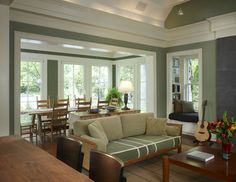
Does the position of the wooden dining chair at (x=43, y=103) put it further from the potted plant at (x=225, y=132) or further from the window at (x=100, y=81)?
the potted plant at (x=225, y=132)

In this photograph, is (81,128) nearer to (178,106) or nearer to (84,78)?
(178,106)

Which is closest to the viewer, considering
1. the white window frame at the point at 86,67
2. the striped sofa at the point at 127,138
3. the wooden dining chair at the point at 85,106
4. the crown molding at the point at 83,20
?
the striped sofa at the point at 127,138

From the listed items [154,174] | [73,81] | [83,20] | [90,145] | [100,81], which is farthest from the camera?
[100,81]

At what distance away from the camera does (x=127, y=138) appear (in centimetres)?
414

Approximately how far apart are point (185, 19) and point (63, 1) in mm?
3486

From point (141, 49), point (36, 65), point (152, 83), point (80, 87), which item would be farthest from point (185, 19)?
point (36, 65)

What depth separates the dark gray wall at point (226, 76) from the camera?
4.91 m

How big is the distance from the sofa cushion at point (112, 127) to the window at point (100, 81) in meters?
4.34

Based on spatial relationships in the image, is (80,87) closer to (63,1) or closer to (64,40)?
(64,40)

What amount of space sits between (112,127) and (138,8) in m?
3.40

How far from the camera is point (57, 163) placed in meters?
1.52

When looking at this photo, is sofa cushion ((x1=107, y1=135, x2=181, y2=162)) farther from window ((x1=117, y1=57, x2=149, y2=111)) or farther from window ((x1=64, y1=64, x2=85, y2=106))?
window ((x1=64, y1=64, x2=85, y2=106))

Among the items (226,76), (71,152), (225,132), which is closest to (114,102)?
(226,76)

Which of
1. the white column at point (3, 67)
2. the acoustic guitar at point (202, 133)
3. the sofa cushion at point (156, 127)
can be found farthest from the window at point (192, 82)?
the white column at point (3, 67)
